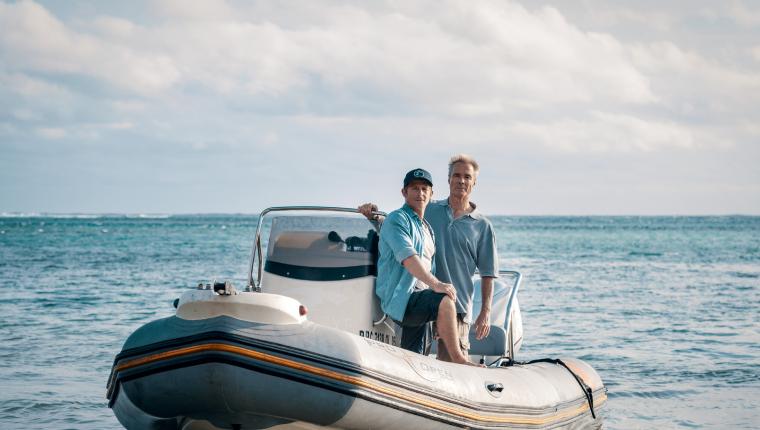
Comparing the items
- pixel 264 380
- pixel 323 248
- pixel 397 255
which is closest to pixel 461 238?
pixel 397 255

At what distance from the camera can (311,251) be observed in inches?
223

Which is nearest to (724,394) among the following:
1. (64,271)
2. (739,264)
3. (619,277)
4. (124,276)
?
(619,277)

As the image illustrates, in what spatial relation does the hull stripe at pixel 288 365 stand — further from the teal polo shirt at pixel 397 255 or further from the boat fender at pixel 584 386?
the boat fender at pixel 584 386

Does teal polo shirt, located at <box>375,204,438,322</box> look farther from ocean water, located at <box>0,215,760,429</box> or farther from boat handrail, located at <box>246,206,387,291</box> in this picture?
ocean water, located at <box>0,215,760,429</box>

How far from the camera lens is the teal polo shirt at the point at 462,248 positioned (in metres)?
5.61

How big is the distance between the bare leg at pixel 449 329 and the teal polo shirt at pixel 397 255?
9.2 inches

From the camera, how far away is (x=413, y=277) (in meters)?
5.27

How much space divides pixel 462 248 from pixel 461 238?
0.06m

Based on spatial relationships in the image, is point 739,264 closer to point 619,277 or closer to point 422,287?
point 619,277

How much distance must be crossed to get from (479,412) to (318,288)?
1213 millimetres

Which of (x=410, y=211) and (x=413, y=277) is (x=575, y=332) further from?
(x=410, y=211)

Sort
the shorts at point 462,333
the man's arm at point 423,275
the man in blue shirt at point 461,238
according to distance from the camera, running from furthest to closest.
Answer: the man in blue shirt at point 461,238
the shorts at point 462,333
the man's arm at point 423,275

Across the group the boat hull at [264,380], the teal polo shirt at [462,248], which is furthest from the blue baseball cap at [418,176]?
the boat hull at [264,380]

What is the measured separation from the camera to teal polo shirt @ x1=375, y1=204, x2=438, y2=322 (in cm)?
509
